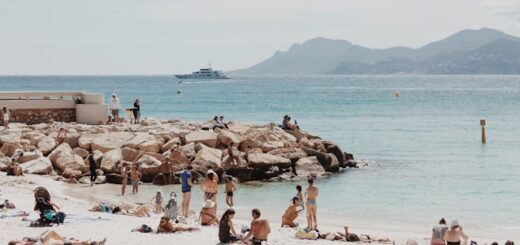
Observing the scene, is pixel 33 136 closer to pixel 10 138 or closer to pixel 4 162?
pixel 10 138

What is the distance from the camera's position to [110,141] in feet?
99.1

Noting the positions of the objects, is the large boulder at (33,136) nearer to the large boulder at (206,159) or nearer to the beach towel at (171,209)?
the large boulder at (206,159)

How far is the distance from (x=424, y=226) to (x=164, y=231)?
8.34 m

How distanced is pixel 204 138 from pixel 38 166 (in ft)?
22.5

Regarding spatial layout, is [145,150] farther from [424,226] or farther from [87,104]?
[424,226]

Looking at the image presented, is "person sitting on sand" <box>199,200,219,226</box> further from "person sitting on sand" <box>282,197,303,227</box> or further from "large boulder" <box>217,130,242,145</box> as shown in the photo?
"large boulder" <box>217,130,242,145</box>

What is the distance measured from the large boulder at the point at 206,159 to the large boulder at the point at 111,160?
2707mm

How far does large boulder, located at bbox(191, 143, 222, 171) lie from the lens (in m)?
28.8

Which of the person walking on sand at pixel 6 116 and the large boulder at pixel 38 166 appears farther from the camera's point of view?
the person walking on sand at pixel 6 116

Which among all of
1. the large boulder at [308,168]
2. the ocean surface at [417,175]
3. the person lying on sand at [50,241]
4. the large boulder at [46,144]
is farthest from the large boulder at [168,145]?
the person lying on sand at [50,241]

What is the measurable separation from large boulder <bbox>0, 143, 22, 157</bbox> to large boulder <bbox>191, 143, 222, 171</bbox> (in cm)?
655

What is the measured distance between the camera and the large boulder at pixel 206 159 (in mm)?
28766

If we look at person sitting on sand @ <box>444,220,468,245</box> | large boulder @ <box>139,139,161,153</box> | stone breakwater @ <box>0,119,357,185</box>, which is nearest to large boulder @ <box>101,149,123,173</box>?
stone breakwater @ <box>0,119,357,185</box>

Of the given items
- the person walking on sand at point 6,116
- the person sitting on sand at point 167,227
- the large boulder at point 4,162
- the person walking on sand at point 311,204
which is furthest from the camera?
the person walking on sand at point 6,116
